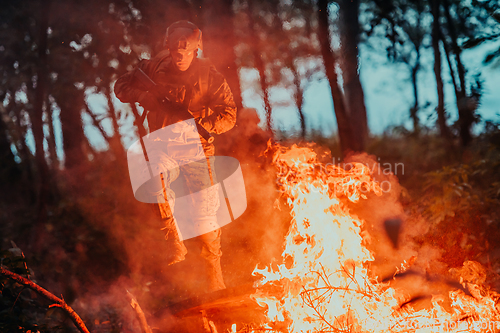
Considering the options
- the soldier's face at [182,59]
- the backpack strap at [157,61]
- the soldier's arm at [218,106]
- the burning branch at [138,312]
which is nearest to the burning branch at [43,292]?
the burning branch at [138,312]

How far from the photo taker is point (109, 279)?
14.5 feet

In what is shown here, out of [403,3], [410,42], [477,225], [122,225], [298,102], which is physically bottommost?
[477,225]

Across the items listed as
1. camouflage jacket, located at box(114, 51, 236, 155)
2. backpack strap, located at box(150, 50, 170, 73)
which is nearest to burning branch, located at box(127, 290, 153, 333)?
camouflage jacket, located at box(114, 51, 236, 155)

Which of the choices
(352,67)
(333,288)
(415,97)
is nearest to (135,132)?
(333,288)

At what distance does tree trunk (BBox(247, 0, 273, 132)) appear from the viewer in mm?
3916

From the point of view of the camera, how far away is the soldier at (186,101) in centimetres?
300

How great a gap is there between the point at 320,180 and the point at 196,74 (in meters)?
1.86

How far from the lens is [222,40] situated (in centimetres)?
366

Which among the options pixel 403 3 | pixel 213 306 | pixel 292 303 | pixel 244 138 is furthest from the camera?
pixel 403 3

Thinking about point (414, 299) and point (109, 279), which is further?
point (109, 279)

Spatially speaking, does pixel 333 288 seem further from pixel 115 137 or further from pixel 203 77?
pixel 115 137

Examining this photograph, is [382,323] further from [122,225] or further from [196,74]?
[122,225]

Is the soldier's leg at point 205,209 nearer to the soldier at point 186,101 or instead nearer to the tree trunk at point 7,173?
the soldier at point 186,101

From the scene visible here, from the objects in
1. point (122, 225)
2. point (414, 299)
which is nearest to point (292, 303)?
point (414, 299)
